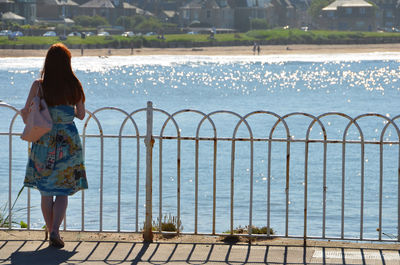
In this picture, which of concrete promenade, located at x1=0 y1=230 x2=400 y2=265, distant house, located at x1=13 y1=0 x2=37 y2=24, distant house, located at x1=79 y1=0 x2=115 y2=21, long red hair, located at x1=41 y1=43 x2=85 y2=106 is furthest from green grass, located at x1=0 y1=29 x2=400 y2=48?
long red hair, located at x1=41 y1=43 x2=85 y2=106

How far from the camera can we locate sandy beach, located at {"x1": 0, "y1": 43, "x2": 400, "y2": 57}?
100 meters

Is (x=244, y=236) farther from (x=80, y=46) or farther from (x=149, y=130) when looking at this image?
(x=80, y=46)

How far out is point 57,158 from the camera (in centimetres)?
684

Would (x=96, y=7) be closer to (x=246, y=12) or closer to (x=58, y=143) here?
(x=246, y=12)

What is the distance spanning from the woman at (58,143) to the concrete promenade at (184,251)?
12.4 inches

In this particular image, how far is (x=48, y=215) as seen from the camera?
276 inches

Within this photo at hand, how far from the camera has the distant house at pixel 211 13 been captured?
145500 millimetres

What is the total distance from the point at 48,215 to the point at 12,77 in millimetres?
69927

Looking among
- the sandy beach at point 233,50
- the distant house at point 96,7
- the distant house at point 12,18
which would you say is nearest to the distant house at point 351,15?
the sandy beach at point 233,50

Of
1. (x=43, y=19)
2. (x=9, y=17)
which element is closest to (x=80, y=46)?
(x=9, y=17)

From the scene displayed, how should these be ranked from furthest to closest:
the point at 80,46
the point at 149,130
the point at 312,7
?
the point at 312,7, the point at 80,46, the point at 149,130

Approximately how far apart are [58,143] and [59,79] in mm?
554

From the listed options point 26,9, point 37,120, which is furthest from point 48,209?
point 26,9

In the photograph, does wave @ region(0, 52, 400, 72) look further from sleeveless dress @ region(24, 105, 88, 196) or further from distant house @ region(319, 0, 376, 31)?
sleeveless dress @ region(24, 105, 88, 196)
